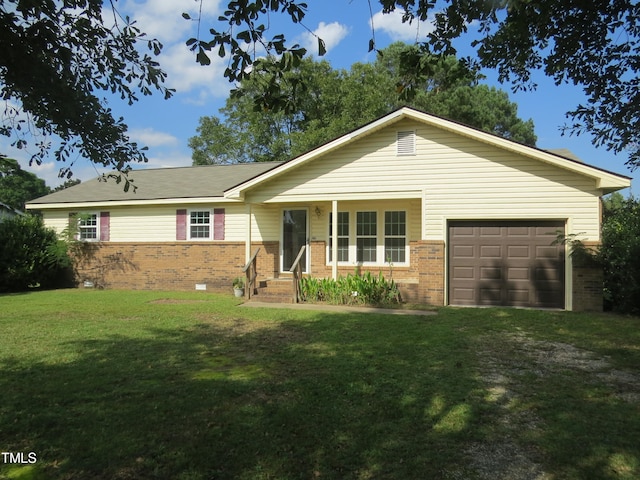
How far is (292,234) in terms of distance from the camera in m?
16.2

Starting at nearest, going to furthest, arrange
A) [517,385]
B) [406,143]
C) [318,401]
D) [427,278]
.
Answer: [318,401] < [517,385] < [427,278] < [406,143]

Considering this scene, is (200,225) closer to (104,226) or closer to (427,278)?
(104,226)

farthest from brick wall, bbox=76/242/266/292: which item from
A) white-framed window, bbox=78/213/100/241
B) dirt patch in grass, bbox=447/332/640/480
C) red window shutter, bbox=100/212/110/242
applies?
dirt patch in grass, bbox=447/332/640/480

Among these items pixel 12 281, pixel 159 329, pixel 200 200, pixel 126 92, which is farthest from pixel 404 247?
pixel 12 281

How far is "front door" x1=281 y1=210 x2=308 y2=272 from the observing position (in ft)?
52.8

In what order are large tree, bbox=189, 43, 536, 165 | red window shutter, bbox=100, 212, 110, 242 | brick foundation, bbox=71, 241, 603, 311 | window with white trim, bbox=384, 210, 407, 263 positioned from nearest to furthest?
brick foundation, bbox=71, 241, 603, 311
window with white trim, bbox=384, 210, 407, 263
red window shutter, bbox=100, 212, 110, 242
large tree, bbox=189, 43, 536, 165

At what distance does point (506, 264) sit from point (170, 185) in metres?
12.7

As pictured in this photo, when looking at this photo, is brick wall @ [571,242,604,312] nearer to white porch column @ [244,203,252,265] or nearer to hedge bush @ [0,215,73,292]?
white porch column @ [244,203,252,265]

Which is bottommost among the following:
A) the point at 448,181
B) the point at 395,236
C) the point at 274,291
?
the point at 274,291

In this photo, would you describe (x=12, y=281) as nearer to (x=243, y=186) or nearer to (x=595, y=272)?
(x=243, y=186)

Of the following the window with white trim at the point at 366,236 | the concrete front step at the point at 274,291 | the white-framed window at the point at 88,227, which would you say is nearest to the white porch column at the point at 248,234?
the concrete front step at the point at 274,291

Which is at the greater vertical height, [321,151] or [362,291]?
[321,151]

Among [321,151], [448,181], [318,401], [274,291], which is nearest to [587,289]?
[448,181]

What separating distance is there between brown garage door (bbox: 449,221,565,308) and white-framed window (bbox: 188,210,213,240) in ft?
27.5
